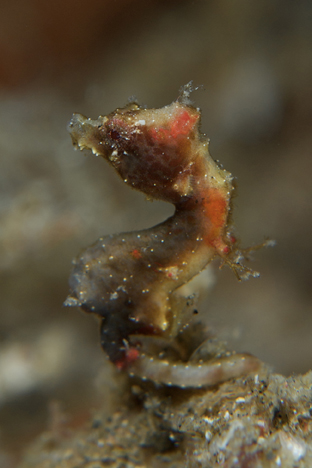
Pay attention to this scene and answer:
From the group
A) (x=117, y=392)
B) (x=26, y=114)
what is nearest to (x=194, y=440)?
(x=117, y=392)

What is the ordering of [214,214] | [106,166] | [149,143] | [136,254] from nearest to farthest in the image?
1. [149,143]
2. [214,214]
3. [136,254]
4. [106,166]

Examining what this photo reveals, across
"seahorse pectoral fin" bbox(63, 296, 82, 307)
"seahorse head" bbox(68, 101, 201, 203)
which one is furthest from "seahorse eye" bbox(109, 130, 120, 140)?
"seahorse pectoral fin" bbox(63, 296, 82, 307)

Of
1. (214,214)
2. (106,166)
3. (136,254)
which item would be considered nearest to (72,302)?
(136,254)

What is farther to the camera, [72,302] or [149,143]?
[72,302]

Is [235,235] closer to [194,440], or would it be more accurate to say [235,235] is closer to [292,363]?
[194,440]

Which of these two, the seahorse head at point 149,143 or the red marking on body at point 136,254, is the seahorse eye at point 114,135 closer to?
the seahorse head at point 149,143

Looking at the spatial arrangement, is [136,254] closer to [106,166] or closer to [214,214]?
[214,214]

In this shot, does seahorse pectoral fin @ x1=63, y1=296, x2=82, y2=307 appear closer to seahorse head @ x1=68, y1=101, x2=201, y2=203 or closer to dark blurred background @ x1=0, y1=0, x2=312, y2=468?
seahorse head @ x1=68, y1=101, x2=201, y2=203
